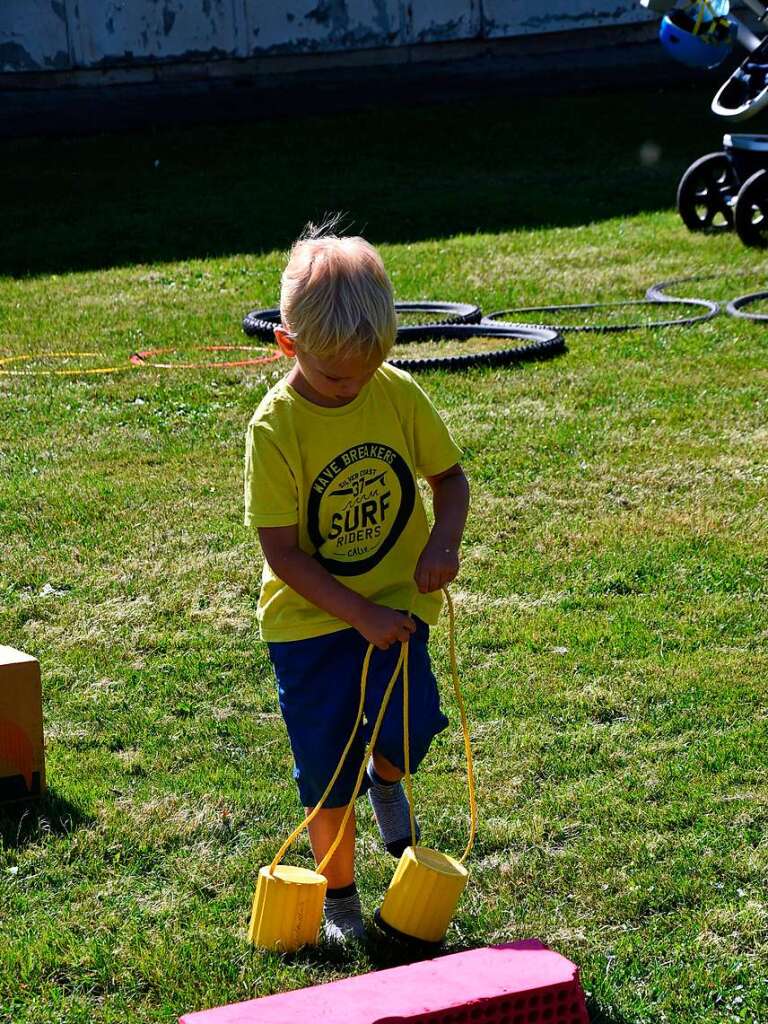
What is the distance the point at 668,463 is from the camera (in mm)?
6414

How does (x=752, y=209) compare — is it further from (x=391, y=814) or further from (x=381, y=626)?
(x=381, y=626)

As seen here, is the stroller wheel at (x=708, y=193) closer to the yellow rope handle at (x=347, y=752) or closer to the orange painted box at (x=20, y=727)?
the orange painted box at (x=20, y=727)

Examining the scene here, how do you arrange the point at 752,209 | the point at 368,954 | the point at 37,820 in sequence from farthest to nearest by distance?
the point at 752,209
the point at 37,820
the point at 368,954

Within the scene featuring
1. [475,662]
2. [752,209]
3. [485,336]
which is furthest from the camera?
[752,209]

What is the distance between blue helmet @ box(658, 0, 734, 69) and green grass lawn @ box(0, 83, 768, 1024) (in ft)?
10.2

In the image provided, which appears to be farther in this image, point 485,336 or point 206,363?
point 485,336

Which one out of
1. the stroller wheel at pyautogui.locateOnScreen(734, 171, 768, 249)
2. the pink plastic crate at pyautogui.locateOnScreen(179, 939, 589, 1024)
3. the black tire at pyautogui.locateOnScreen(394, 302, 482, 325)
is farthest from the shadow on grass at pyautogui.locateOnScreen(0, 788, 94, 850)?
the stroller wheel at pyautogui.locateOnScreen(734, 171, 768, 249)

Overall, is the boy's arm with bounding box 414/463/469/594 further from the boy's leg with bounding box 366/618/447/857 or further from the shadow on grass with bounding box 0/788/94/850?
the shadow on grass with bounding box 0/788/94/850

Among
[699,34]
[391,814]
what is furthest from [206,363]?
[699,34]

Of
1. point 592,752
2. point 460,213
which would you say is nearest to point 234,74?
point 460,213

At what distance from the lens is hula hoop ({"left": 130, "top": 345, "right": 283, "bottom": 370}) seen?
27.5 ft

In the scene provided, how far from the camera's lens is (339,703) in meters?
3.07

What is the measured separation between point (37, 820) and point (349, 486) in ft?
4.43

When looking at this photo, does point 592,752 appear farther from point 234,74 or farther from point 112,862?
point 234,74
